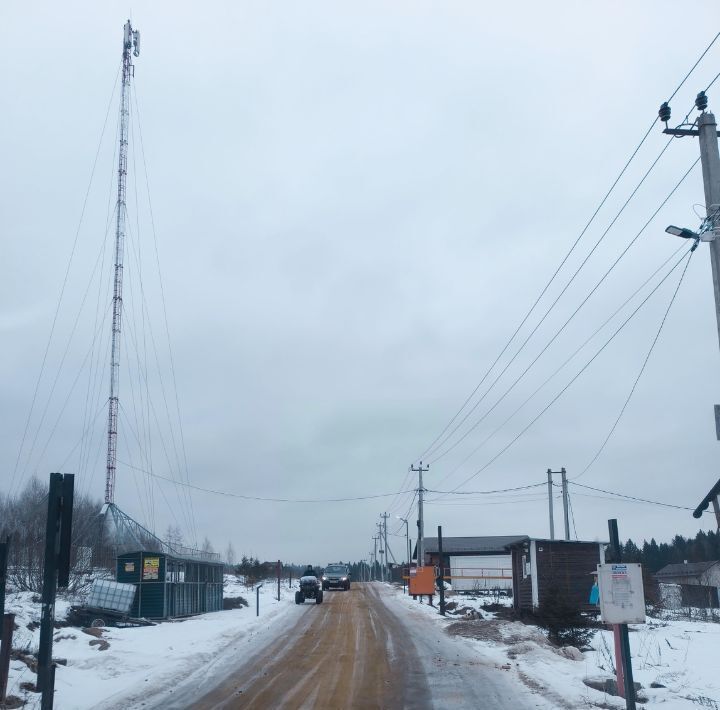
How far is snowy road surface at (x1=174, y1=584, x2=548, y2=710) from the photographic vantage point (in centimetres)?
1367

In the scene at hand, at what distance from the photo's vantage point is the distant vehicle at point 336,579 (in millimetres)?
70625

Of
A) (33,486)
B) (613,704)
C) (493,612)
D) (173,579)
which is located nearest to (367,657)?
(613,704)

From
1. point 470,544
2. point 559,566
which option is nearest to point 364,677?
point 559,566

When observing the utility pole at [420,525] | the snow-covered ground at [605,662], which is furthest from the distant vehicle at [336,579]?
the snow-covered ground at [605,662]

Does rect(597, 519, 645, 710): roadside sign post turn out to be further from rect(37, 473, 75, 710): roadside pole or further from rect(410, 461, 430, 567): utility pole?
rect(410, 461, 430, 567): utility pole

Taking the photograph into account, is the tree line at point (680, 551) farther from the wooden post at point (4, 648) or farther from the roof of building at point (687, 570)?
the wooden post at point (4, 648)

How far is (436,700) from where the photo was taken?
13.9 meters

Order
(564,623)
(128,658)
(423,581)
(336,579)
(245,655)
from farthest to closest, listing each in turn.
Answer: (336,579) < (423,581) < (564,623) < (245,655) < (128,658)

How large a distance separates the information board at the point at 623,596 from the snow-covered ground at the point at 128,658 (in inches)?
293

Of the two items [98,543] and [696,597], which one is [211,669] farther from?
[696,597]

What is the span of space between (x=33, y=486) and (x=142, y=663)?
63.5 meters

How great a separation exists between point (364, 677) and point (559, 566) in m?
21.9

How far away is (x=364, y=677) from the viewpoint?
16.6 m

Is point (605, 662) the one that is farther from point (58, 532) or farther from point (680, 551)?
point (680, 551)
